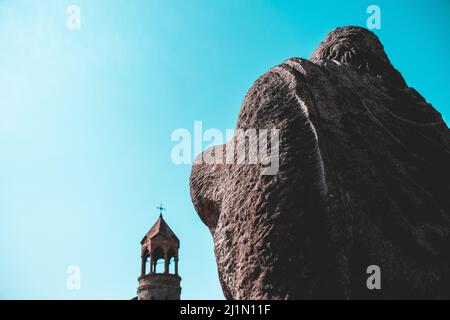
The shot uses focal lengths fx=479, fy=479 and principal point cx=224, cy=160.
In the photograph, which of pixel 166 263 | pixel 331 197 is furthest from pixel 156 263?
pixel 331 197

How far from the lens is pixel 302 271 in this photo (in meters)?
2.65

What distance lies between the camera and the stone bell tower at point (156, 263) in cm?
3253

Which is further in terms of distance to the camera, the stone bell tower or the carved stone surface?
the stone bell tower

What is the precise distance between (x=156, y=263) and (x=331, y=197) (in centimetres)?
3262

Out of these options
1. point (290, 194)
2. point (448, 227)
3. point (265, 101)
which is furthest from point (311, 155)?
point (448, 227)

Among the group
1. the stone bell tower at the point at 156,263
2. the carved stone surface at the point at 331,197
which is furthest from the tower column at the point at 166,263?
the carved stone surface at the point at 331,197

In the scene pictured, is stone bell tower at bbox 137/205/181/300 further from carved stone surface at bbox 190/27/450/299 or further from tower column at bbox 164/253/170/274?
carved stone surface at bbox 190/27/450/299

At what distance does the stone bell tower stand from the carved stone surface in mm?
30119

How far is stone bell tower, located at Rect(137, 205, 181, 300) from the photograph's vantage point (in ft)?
107

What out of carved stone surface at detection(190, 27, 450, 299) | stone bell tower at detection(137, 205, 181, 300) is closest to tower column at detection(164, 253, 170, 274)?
stone bell tower at detection(137, 205, 181, 300)

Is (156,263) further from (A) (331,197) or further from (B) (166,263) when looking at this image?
(A) (331,197)
